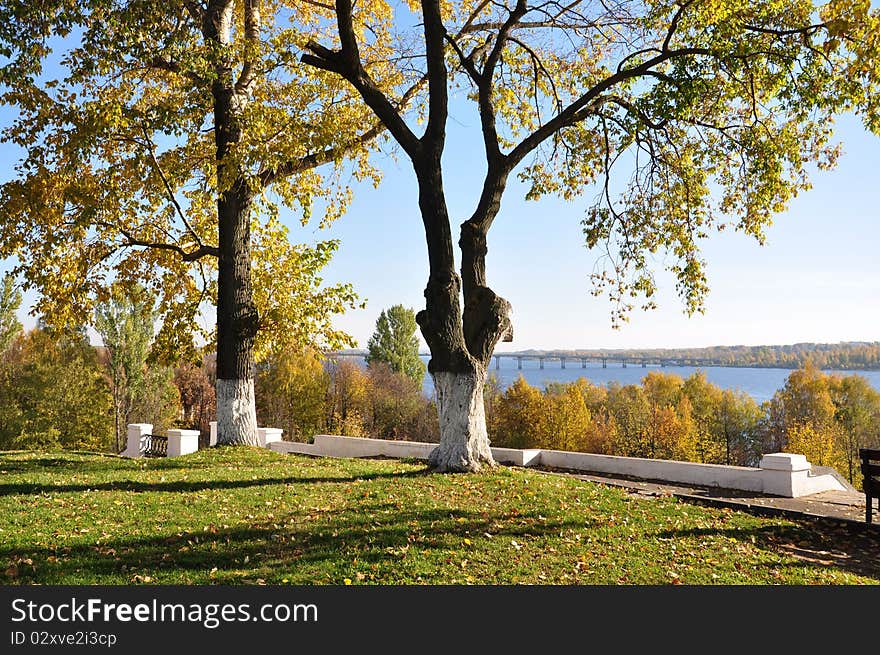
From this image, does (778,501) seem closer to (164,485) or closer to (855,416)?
(164,485)

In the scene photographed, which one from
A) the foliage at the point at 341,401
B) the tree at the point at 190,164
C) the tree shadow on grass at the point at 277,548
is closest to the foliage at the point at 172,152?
the tree at the point at 190,164

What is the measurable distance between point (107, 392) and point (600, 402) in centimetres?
5518

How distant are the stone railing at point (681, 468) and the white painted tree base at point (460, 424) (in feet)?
9.48

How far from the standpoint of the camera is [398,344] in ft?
238

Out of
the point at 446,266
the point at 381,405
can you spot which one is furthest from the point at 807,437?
the point at 446,266

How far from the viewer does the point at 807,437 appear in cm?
5772

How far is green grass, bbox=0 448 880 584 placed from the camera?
6102mm

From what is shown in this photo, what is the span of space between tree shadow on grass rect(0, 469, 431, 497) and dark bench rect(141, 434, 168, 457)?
425 inches

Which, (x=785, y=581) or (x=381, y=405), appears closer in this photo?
(x=785, y=581)

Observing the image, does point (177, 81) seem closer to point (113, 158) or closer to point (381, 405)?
point (113, 158)

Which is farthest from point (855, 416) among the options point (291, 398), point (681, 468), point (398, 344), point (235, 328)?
point (235, 328)

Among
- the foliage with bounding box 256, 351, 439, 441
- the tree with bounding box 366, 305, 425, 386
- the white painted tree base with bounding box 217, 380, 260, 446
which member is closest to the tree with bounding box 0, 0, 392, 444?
the white painted tree base with bounding box 217, 380, 260, 446

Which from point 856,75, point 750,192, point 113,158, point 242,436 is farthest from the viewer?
point 113,158

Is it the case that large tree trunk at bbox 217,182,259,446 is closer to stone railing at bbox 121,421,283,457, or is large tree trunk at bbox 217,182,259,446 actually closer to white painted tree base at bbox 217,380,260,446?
white painted tree base at bbox 217,380,260,446
